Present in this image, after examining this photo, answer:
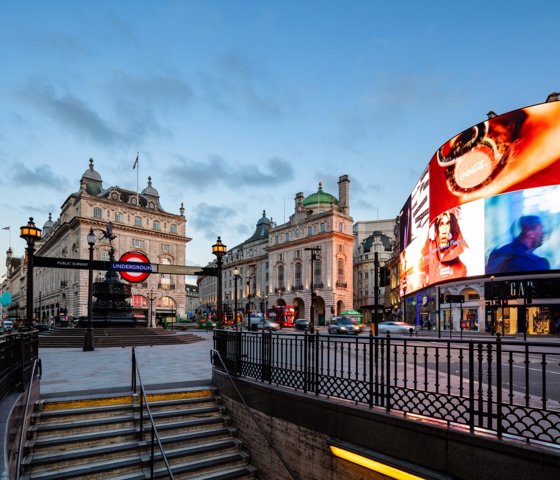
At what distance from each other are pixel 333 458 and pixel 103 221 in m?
73.4

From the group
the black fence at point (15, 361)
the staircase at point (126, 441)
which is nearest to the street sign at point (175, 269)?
the black fence at point (15, 361)

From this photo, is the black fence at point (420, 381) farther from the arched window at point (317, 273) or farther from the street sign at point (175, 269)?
the arched window at point (317, 273)

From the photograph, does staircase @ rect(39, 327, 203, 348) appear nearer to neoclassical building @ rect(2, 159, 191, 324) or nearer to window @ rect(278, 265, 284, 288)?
neoclassical building @ rect(2, 159, 191, 324)

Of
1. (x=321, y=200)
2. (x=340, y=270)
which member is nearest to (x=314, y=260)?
(x=340, y=270)

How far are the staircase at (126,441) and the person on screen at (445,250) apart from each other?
33622mm

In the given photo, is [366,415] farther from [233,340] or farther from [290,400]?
[233,340]

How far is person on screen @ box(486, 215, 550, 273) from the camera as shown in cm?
3325

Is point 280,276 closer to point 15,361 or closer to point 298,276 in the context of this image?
point 298,276

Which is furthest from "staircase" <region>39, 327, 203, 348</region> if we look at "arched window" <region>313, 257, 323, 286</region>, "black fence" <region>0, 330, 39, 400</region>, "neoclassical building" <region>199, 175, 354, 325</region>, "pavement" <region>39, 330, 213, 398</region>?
"arched window" <region>313, 257, 323, 286</region>

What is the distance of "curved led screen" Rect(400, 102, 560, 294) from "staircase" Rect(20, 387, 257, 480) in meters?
32.0

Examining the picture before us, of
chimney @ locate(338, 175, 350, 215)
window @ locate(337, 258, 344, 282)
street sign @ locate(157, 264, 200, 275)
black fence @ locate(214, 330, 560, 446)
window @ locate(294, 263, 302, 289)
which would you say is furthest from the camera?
window @ locate(294, 263, 302, 289)

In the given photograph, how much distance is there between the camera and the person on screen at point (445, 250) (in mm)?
38562

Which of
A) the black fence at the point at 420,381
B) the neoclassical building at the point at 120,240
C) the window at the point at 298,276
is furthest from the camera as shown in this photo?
the window at the point at 298,276

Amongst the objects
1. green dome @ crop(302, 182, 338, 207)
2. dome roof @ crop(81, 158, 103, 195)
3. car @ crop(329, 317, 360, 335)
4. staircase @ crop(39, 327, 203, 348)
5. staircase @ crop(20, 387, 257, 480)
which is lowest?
car @ crop(329, 317, 360, 335)
